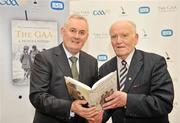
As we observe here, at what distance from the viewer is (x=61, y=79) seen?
2.32 metres

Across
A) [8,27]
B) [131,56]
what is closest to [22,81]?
[8,27]

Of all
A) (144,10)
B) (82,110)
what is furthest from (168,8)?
(82,110)

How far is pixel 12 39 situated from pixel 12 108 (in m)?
0.72

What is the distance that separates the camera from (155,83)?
2391 mm

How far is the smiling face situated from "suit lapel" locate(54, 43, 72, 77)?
43cm

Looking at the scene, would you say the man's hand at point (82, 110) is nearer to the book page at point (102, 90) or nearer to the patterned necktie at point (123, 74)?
the book page at point (102, 90)

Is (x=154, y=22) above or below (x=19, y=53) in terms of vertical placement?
above

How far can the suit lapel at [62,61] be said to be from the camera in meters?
2.37

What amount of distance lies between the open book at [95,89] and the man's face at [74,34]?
35 cm

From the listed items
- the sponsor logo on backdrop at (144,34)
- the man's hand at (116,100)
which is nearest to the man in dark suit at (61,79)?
the man's hand at (116,100)

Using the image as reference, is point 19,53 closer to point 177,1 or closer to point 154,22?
point 154,22

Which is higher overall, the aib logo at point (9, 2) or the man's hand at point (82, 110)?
the aib logo at point (9, 2)

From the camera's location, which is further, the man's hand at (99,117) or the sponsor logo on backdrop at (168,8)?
the sponsor logo on backdrop at (168,8)

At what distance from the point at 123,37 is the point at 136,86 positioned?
0.40m
